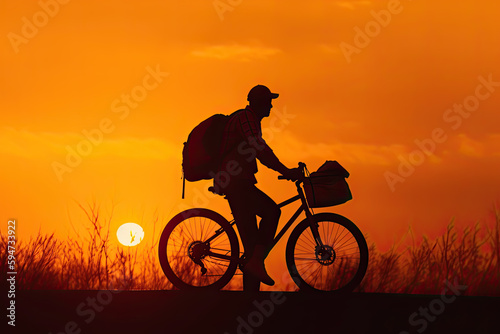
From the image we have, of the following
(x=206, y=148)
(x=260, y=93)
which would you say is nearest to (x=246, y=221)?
(x=206, y=148)

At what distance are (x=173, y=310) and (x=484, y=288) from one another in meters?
4.73

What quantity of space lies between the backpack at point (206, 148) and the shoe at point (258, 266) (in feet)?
3.38

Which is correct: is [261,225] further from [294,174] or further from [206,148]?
[206,148]

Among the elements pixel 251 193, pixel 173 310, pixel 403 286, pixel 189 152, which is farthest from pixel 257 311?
pixel 403 286

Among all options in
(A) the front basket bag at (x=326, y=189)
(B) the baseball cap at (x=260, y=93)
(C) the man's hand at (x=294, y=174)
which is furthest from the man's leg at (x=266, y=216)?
(B) the baseball cap at (x=260, y=93)

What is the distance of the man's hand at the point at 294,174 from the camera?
8.58 m

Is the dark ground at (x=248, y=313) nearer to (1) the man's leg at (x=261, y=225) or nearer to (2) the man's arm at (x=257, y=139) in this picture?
(1) the man's leg at (x=261, y=225)

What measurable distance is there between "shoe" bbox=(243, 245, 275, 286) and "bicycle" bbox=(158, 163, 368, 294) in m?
0.25

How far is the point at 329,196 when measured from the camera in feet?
28.8

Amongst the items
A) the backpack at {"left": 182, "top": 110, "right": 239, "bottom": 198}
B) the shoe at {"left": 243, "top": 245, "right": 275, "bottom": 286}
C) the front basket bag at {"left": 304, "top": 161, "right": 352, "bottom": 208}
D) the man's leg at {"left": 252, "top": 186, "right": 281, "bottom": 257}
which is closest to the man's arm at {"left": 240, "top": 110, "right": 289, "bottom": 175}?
the backpack at {"left": 182, "top": 110, "right": 239, "bottom": 198}

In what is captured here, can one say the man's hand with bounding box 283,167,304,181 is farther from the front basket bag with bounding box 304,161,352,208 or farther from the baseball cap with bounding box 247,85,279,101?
the baseball cap with bounding box 247,85,279,101

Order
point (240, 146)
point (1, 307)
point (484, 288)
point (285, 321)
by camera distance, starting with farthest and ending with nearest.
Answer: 1. point (484, 288)
2. point (240, 146)
3. point (1, 307)
4. point (285, 321)

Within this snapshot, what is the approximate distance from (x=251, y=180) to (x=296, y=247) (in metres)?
1.05

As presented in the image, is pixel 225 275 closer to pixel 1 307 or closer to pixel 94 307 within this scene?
pixel 94 307
